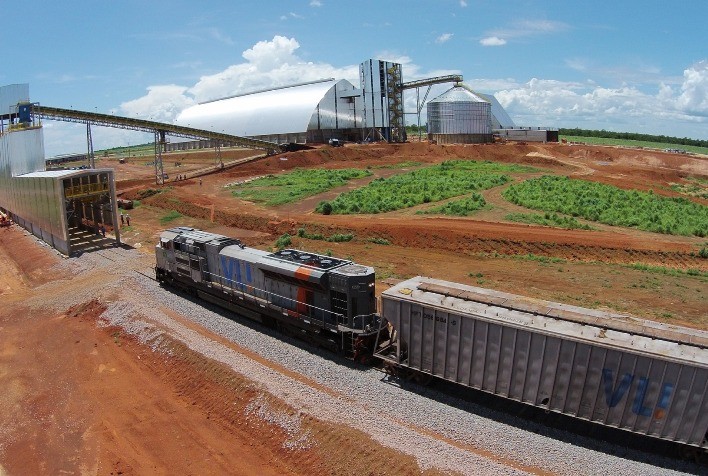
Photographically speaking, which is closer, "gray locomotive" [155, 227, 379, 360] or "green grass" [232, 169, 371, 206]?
"gray locomotive" [155, 227, 379, 360]

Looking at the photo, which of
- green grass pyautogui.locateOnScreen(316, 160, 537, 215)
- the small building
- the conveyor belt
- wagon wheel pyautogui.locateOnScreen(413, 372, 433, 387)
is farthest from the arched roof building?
wagon wheel pyautogui.locateOnScreen(413, 372, 433, 387)

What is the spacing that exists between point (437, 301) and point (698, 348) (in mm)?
7959

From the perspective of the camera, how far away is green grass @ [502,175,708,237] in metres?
44.6

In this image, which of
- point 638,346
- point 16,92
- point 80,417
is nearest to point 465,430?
point 638,346

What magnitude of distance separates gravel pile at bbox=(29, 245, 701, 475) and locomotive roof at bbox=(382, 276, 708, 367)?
326 cm

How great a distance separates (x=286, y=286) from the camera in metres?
23.7

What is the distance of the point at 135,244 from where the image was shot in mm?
45125

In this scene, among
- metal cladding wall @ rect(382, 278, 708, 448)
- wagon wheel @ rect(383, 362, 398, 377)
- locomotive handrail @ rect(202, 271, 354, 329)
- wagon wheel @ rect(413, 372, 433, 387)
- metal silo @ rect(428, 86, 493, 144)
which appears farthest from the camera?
metal silo @ rect(428, 86, 493, 144)

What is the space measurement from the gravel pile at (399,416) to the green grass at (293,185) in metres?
36.0

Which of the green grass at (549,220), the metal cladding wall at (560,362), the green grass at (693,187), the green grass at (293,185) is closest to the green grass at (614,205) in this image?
the green grass at (549,220)

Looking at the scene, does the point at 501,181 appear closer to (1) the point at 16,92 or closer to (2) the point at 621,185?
(2) the point at 621,185

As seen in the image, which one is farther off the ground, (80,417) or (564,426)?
(564,426)

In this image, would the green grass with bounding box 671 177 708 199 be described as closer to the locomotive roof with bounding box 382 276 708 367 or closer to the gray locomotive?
the locomotive roof with bounding box 382 276 708 367

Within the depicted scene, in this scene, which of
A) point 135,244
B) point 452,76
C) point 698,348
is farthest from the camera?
point 452,76
